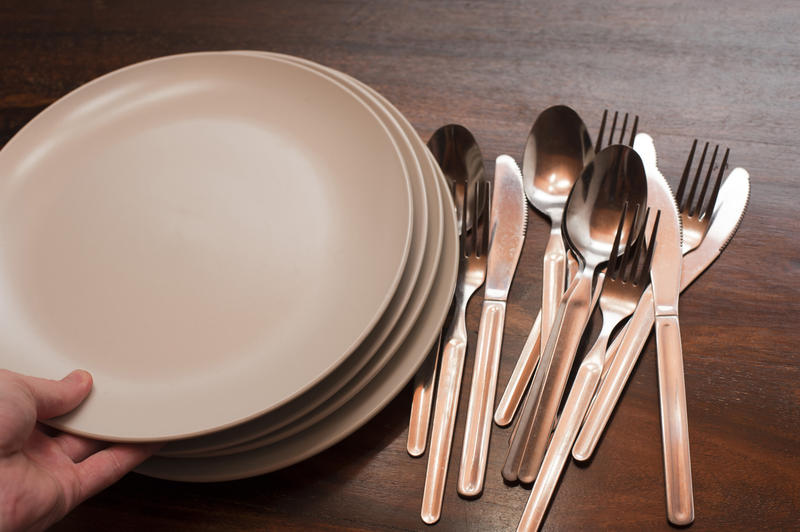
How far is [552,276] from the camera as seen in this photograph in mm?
666

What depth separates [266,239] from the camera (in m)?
0.65

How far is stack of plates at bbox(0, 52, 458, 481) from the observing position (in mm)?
540

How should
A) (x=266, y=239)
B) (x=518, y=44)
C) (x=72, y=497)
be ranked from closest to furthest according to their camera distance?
1. (x=72, y=497)
2. (x=266, y=239)
3. (x=518, y=44)

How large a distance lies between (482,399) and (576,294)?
14 centimetres

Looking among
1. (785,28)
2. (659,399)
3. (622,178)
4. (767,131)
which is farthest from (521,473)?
(785,28)

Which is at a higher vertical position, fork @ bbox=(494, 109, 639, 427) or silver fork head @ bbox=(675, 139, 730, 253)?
silver fork head @ bbox=(675, 139, 730, 253)

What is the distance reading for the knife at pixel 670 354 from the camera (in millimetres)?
541

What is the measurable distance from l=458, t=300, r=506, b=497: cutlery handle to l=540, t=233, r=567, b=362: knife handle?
0.04m

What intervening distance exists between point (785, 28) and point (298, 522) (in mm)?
858

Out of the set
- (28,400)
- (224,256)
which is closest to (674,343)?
(224,256)

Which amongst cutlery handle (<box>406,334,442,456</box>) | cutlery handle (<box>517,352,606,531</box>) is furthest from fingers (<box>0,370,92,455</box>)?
cutlery handle (<box>517,352,606,531</box>)

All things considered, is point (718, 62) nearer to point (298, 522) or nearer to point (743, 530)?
point (743, 530)

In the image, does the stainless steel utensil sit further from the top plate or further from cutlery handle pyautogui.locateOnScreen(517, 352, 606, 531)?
the top plate

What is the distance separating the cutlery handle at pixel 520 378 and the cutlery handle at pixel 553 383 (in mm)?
29
